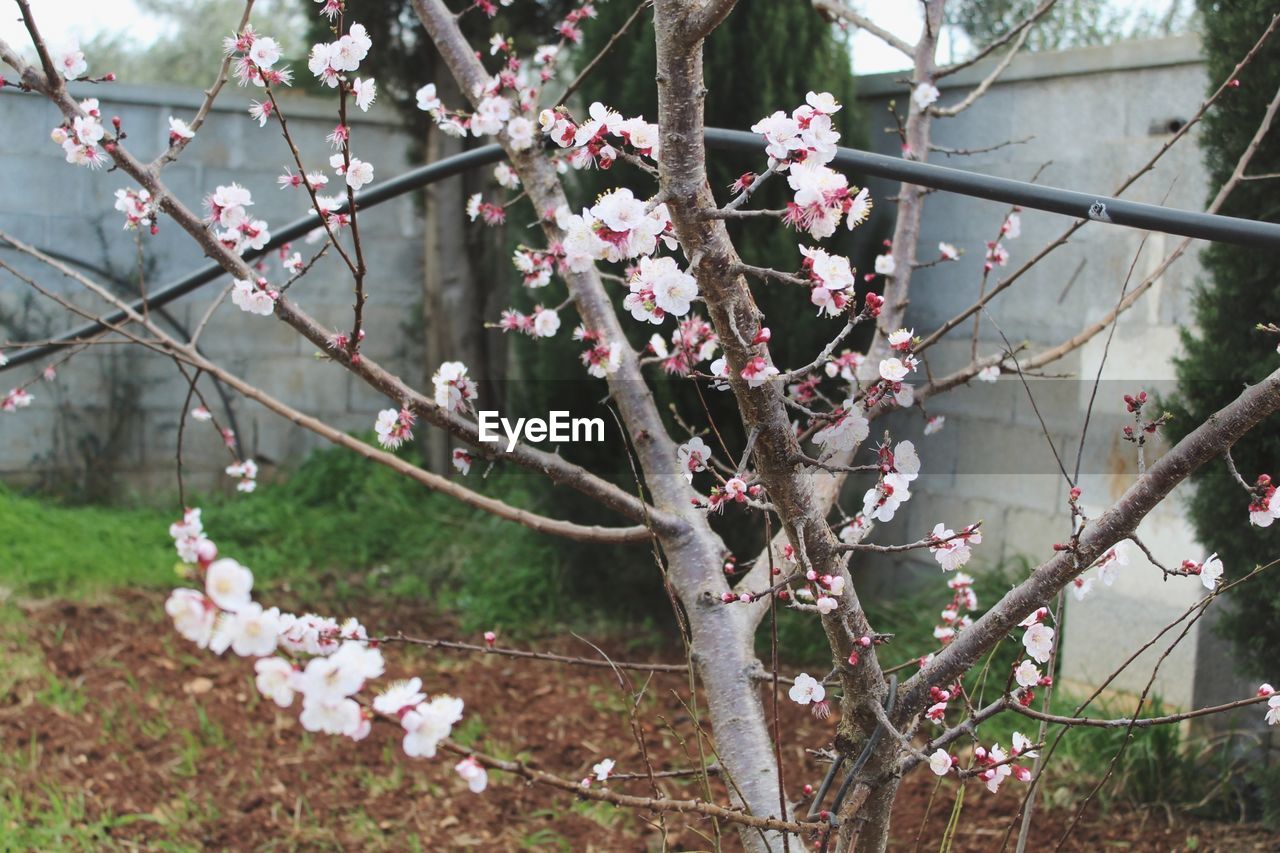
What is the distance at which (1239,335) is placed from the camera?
223 centimetres

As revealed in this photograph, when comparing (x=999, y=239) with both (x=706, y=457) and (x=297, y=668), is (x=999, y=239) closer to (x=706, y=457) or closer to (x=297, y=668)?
(x=706, y=457)

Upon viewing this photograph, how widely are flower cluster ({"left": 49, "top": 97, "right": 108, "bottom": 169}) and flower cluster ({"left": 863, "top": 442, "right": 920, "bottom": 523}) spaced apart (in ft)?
3.44

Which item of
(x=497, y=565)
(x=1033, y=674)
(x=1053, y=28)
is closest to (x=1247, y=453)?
(x=1033, y=674)

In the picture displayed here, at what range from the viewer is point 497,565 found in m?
3.91

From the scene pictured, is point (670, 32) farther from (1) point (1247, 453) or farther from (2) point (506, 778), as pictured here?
(2) point (506, 778)

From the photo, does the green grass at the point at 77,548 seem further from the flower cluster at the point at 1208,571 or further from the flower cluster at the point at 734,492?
the flower cluster at the point at 1208,571

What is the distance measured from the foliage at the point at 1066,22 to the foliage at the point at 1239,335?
352 centimetres

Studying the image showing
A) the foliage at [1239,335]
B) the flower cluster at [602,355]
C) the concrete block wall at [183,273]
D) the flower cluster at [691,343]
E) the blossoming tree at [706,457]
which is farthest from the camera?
the concrete block wall at [183,273]

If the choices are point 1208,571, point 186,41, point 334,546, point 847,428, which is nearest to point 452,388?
point 847,428

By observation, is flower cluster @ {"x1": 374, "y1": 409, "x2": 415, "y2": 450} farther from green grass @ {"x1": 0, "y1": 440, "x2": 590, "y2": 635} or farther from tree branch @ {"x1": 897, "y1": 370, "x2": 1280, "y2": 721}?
green grass @ {"x1": 0, "y1": 440, "x2": 590, "y2": 635}

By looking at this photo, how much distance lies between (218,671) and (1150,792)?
2.31 m

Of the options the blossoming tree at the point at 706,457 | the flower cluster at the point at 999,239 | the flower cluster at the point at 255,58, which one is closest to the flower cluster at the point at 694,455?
the blossoming tree at the point at 706,457

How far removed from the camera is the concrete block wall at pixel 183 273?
14.8 feet

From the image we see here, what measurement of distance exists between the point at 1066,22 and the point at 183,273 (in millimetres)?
4463
